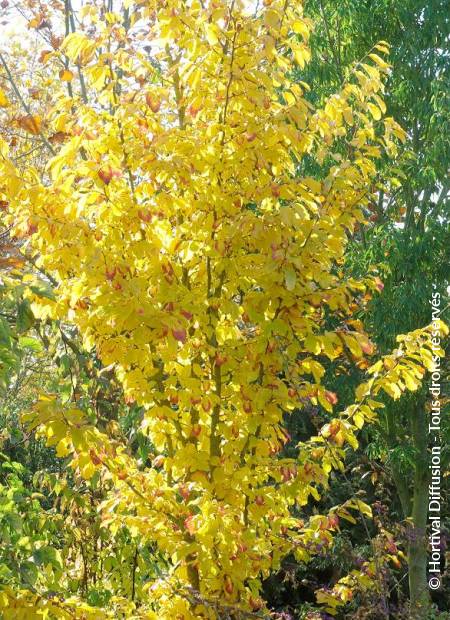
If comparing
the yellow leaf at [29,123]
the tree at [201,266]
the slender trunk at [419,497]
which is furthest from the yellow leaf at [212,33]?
the slender trunk at [419,497]

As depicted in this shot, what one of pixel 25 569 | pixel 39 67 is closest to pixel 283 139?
pixel 25 569

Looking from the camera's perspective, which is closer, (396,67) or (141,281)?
(141,281)

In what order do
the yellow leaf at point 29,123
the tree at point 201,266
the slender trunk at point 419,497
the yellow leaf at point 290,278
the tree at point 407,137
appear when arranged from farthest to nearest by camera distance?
the slender trunk at point 419,497 < the tree at point 407,137 < the yellow leaf at point 29,123 < the tree at point 201,266 < the yellow leaf at point 290,278

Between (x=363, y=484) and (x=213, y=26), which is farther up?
(x=213, y=26)

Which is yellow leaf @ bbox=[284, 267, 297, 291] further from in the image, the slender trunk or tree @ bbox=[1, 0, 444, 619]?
the slender trunk

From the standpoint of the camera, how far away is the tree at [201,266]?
8.19 feet

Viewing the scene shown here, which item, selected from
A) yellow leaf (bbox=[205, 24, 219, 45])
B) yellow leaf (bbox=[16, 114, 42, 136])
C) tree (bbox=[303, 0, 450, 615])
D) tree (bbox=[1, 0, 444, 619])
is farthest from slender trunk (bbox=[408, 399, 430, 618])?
yellow leaf (bbox=[205, 24, 219, 45])

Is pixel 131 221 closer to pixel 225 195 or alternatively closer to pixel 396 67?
pixel 225 195

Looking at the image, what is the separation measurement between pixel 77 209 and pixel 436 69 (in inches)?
154

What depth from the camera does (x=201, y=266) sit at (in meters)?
2.82

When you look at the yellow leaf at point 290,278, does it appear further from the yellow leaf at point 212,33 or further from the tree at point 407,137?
the tree at point 407,137

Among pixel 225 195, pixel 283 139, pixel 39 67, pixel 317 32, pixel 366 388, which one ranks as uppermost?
pixel 39 67

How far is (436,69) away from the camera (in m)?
5.50

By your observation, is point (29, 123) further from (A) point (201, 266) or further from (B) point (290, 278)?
(B) point (290, 278)
